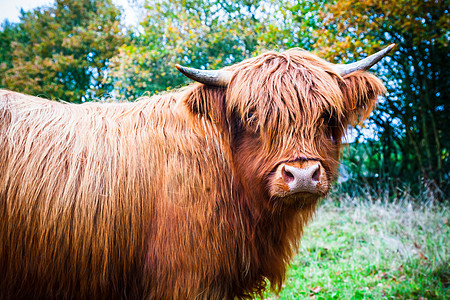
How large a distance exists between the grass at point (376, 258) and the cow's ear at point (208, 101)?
192 centimetres

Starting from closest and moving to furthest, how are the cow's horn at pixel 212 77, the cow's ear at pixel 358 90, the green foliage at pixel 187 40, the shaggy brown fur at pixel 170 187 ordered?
the shaggy brown fur at pixel 170 187
the cow's horn at pixel 212 77
the cow's ear at pixel 358 90
the green foliage at pixel 187 40

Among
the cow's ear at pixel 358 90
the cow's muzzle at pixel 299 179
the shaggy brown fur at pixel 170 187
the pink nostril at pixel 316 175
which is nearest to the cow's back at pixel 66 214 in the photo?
the shaggy brown fur at pixel 170 187

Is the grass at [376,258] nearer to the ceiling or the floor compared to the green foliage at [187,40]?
nearer to the floor

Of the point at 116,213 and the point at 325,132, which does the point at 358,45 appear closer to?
the point at 325,132

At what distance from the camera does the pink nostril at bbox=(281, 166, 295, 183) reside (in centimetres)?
177

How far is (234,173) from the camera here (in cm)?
214

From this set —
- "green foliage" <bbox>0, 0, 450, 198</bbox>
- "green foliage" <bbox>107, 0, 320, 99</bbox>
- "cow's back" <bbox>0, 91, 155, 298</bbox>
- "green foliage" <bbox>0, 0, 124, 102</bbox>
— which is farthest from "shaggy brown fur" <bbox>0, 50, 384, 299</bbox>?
"green foliage" <bbox>0, 0, 124, 102</bbox>

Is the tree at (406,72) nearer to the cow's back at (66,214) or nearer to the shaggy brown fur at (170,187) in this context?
the shaggy brown fur at (170,187)

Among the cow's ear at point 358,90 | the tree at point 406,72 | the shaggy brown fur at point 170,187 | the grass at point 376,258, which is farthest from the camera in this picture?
the tree at point 406,72

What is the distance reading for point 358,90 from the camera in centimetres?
223

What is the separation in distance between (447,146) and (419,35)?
309 cm

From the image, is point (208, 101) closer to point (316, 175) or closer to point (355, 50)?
point (316, 175)

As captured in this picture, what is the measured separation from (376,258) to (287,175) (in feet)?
12.2

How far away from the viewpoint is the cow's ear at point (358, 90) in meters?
2.21
